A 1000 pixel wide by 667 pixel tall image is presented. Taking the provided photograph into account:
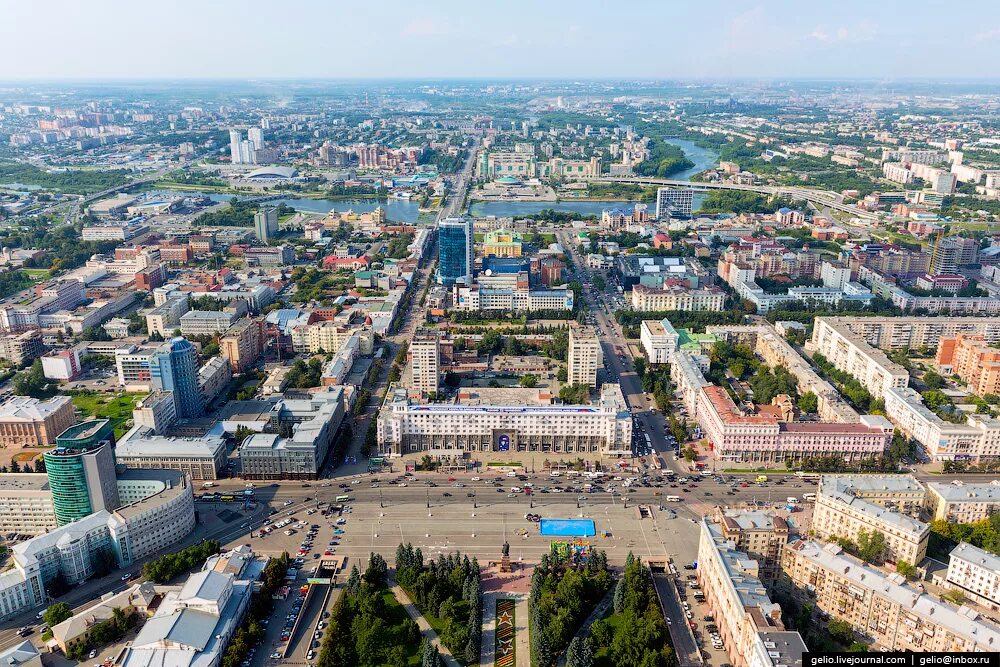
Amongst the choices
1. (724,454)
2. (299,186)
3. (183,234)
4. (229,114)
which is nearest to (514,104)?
(229,114)

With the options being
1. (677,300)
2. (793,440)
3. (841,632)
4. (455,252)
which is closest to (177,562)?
(841,632)

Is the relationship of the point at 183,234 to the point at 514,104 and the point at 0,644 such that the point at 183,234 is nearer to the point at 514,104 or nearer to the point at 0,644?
the point at 0,644

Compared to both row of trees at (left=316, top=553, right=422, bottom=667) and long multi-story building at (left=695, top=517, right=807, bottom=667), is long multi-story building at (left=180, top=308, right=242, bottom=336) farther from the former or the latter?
long multi-story building at (left=695, top=517, right=807, bottom=667)

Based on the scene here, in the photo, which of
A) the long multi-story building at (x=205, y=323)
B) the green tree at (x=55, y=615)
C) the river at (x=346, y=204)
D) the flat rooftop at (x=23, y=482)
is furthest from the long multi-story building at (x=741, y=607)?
the river at (x=346, y=204)

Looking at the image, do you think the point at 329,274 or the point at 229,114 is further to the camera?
the point at 229,114

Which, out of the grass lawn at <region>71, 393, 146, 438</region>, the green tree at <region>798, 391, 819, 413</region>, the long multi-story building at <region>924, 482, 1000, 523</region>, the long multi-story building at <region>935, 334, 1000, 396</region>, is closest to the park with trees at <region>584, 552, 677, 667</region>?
the long multi-story building at <region>924, 482, 1000, 523</region>

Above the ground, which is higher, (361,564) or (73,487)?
(73,487)

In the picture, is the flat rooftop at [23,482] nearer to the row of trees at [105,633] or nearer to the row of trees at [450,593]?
the row of trees at [105,633]
